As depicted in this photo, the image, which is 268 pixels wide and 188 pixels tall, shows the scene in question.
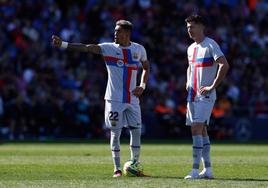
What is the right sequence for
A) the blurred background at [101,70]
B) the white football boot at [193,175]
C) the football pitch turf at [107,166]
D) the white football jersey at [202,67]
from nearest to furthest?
the football pitch turf at [107,166] < the white football boot at [193,175] < the white football jersey at [202,67] < the blurred background at [101,70]

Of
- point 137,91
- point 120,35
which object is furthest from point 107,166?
point 120,35

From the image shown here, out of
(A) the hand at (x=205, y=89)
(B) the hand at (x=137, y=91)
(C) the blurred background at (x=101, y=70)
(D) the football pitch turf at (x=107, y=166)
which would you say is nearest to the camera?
(D) the football pitch turf at (x=107, y=166)

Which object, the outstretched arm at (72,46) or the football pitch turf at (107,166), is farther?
the outstretched arm at (72,46)

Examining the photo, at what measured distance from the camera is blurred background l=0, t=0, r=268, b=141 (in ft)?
102

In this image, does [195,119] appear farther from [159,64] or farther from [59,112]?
[159,64]

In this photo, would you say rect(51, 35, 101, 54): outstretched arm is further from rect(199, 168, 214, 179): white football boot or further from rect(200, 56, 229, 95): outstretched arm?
rect(199, 168, 214, 179): white football boot

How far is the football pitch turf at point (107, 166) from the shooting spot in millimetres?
13625

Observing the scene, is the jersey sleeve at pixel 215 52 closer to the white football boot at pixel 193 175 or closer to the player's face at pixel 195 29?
the player's face at pixel 195 29

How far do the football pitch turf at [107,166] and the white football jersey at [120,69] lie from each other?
135 cm

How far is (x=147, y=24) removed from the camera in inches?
1377

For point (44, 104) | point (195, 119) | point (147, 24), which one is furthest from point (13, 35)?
point (195, 119)

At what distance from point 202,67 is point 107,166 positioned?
11.6 ft

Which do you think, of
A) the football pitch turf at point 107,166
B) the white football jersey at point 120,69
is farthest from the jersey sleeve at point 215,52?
the football pitch turf at point 107,166

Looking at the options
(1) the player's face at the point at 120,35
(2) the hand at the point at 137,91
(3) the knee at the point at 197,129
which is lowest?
(3) the knee at the point at 197,129
